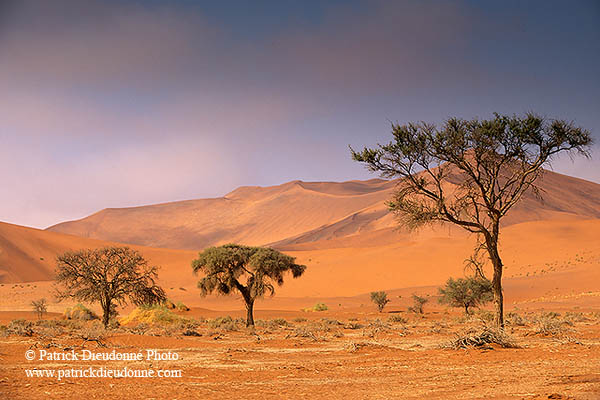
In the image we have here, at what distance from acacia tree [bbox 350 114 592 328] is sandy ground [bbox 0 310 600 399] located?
447 cm

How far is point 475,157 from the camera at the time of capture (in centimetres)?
1781

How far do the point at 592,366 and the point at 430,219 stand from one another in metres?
8.09

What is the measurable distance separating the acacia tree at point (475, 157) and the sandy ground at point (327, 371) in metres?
4.47

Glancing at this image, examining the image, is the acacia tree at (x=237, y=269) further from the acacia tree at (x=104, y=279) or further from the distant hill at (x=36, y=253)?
the distant hill at (x=36, y=253)

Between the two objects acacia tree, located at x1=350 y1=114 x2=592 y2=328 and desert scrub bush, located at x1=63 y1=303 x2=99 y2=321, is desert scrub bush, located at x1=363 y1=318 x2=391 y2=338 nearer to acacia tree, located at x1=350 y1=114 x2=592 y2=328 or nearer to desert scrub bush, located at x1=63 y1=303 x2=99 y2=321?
acacia tree, located at x1=350 y1=114 x2=592 y2=328

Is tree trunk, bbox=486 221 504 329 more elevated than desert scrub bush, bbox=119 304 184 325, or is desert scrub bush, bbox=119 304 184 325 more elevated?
tree trunk, bbox=486 221 504 329

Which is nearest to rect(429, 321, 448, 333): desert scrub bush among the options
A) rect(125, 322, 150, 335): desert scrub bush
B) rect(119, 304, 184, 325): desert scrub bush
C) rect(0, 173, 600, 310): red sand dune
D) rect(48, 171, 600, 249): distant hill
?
rect(0, 173, 600, 310): red sand dune

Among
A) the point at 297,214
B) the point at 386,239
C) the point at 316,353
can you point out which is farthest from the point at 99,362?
the point at 297,214

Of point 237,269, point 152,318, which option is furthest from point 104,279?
point 237,269

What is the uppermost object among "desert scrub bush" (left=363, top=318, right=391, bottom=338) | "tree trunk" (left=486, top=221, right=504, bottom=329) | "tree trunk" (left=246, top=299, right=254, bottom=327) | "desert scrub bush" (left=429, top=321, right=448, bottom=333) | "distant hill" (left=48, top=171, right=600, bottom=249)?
"distant hill" (left=48, top=171, right=600, bottom=249)

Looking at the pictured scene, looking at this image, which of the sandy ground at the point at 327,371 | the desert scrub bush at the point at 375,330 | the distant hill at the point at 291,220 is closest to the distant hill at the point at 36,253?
the distant hill at the point at 291,220

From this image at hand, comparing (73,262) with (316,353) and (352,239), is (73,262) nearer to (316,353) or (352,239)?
(316,353)

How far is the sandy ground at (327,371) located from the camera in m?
7.79

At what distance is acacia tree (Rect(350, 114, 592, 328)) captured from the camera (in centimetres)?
1717
